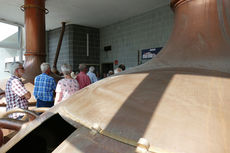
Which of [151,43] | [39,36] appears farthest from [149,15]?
[39,36]

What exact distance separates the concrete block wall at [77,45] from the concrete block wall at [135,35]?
1.19 feet

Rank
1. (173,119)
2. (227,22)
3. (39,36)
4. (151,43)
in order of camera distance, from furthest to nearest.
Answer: (151,43)
(39,36)
(227,22)
(173,119)

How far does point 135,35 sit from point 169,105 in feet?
24.9

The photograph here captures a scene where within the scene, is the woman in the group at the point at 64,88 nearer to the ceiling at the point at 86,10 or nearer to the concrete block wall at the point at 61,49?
the ceiling at the point at 86,10

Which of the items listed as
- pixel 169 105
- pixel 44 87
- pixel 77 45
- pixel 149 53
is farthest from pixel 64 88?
pixel 77 45

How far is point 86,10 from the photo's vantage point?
23.4 ft

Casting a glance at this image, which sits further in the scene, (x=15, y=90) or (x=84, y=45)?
(x=84, y=45)

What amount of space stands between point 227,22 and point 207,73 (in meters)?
0.31

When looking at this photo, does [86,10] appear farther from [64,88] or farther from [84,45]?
[64,88]

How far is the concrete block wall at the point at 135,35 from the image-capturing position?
6965 millimetres

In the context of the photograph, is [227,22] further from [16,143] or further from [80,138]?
[16,143]

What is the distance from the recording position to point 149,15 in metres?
7.43

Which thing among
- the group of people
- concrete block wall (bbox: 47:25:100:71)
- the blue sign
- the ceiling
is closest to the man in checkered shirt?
the group of people

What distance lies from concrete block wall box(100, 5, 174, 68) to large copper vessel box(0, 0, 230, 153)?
608 centimetres
